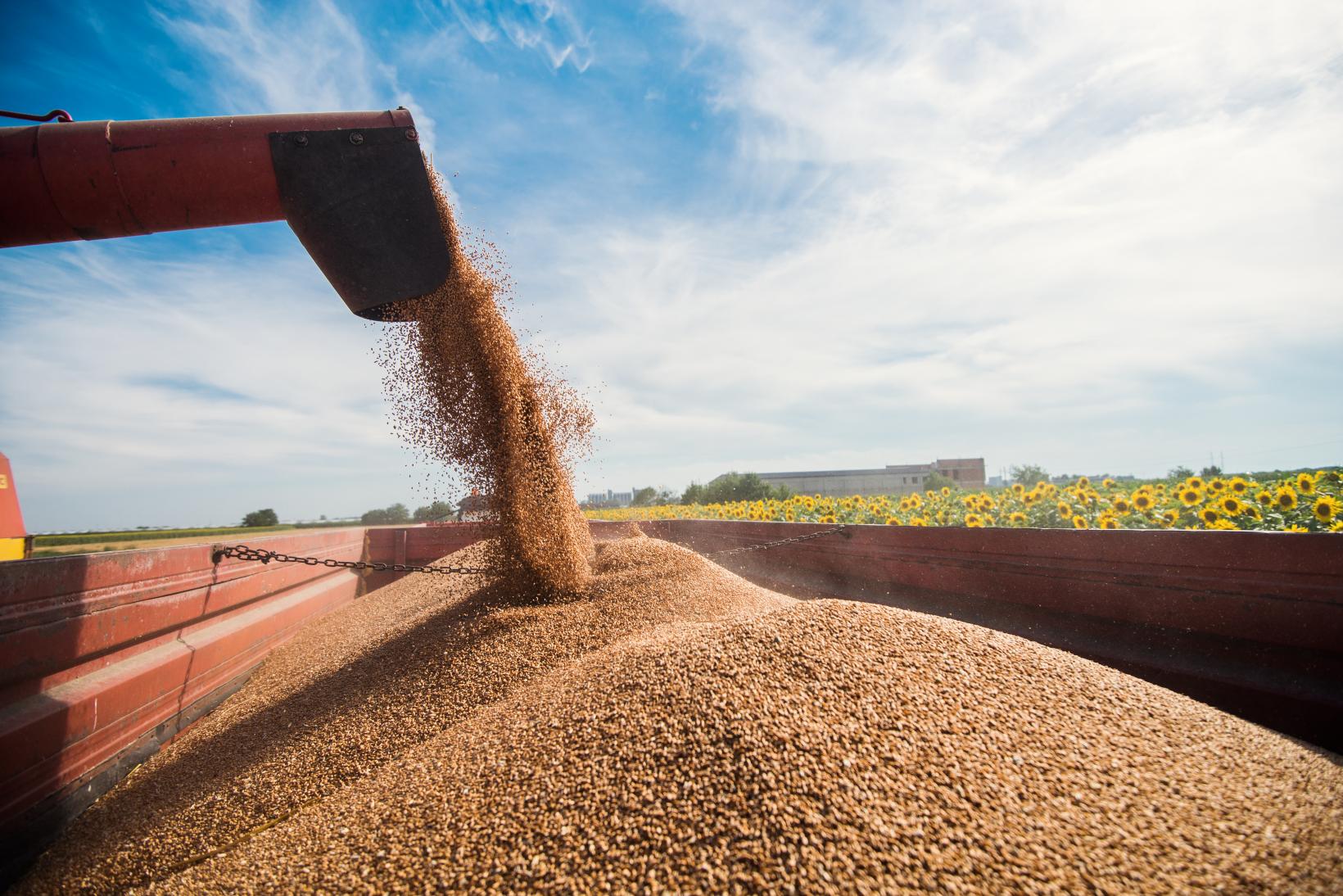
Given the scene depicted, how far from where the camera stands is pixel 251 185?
242 cm

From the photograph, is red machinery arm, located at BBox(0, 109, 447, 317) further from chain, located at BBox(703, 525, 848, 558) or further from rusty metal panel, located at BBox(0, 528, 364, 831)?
chain, located at BBox(703, 525, 848, 558)

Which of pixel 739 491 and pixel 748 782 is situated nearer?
pixel 748 782

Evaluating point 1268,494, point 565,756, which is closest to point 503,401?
point 565,756

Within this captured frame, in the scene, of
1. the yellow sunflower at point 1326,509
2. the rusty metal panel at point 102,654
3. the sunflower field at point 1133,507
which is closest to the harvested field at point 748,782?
the rusty metal panel at point 102,654

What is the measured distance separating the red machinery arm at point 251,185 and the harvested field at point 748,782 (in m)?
2.07

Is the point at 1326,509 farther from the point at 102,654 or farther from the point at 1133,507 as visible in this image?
the point at 102,654

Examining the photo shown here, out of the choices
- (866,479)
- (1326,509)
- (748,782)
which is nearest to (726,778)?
(748,782)

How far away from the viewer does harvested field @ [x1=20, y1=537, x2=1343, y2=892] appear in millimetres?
1312

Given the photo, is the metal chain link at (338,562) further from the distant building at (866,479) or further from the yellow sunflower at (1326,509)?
the distant building at (866,479)

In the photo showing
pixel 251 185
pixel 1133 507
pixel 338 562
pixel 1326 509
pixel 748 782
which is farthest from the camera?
pixel 1133 507

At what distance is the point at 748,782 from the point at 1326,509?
4.01 m

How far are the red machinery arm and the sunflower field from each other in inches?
165

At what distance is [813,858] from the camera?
1273 mm

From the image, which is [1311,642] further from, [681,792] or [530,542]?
[530,542]
